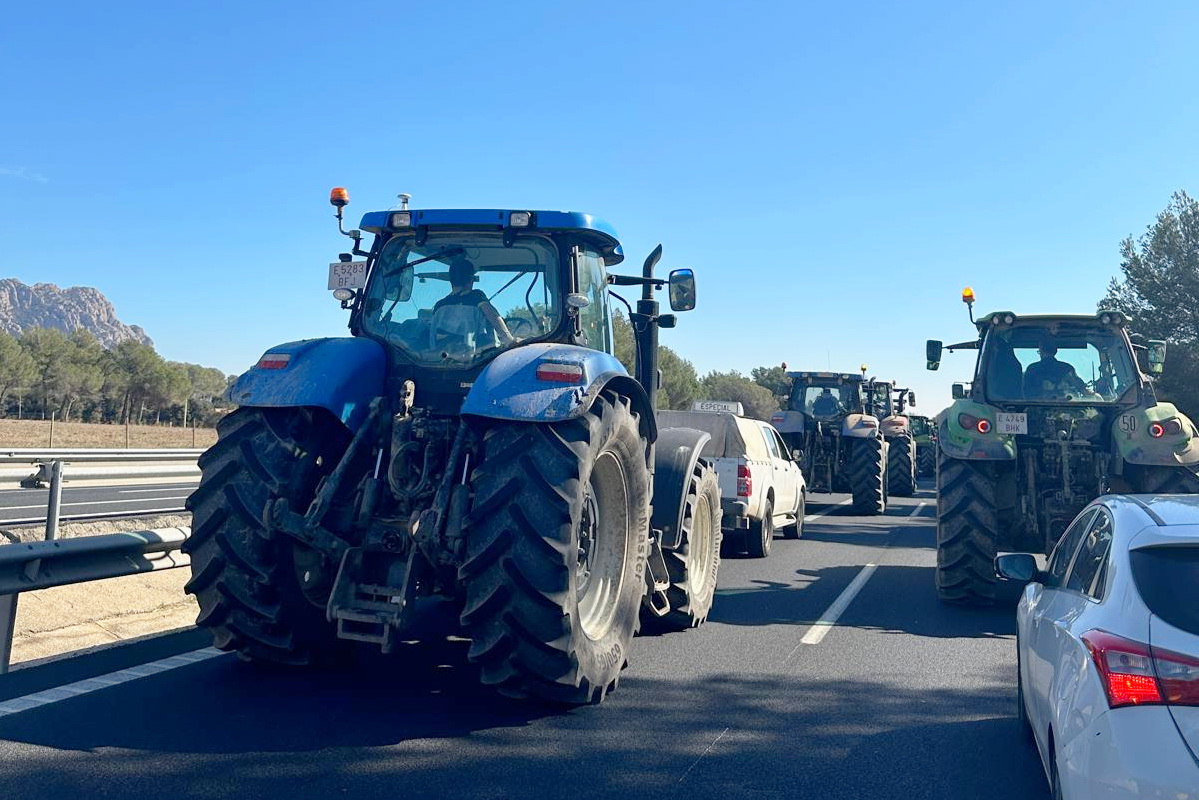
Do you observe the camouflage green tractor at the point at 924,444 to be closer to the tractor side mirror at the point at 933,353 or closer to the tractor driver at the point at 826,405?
the tractor driver at the point at 826,405

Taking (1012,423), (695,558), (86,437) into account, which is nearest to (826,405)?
(1012,423)

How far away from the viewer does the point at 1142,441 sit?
28.1ft

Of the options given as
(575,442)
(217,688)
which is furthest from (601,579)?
(217,688)

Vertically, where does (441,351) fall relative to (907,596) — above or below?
above

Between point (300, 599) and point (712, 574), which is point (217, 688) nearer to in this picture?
point (300, 599)

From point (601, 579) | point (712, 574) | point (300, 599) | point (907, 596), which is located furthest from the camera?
point (907, 596)

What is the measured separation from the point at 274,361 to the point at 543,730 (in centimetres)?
244

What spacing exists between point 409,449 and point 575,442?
3.14 ft

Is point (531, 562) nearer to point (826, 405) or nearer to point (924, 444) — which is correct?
point (826, 405)

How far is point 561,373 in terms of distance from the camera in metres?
5.18

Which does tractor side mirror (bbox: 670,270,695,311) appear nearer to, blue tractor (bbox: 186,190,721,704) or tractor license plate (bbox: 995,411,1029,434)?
blue tractor (bbox: 186,190,721,704)

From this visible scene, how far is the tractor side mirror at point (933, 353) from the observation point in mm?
11086

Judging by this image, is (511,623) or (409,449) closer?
(511,623)

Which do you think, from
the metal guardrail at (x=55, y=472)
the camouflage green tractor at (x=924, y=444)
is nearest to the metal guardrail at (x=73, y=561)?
the metal guardrail at (x=55, y=472)
